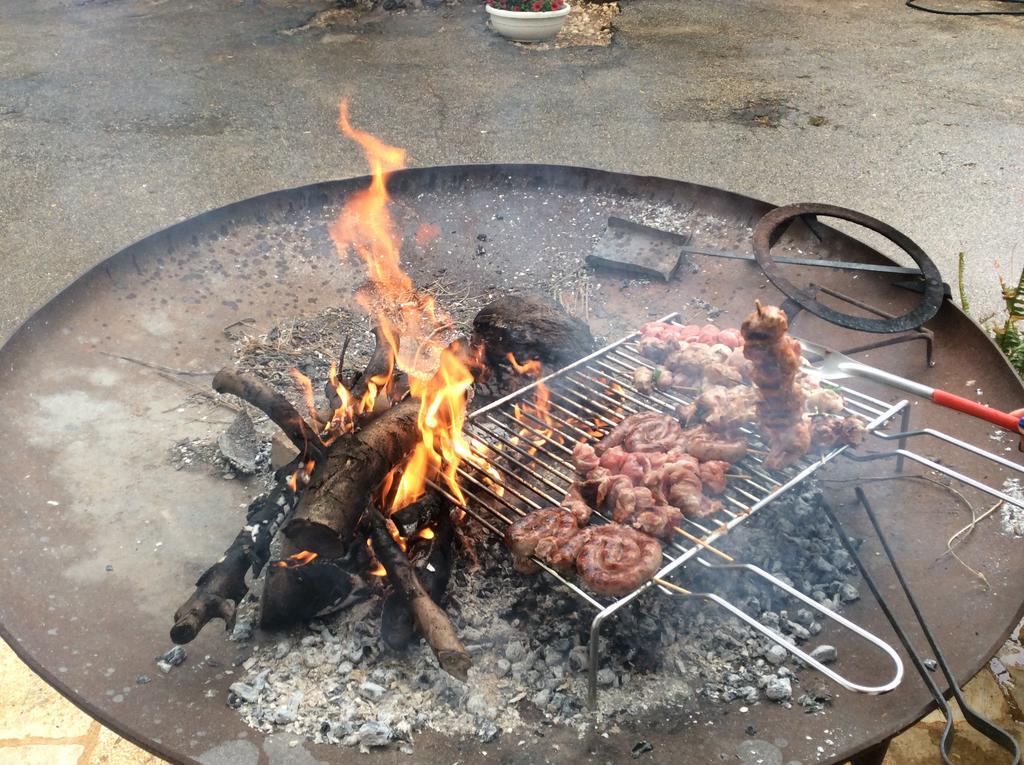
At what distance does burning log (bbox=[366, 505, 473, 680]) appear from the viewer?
8.70ft

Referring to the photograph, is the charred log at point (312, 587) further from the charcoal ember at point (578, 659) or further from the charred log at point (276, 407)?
the charcoal ember at point (578, 659)

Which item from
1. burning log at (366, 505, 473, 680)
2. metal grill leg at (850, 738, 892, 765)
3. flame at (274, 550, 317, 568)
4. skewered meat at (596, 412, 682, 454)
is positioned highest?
skewered meat at (596, 412, 682, 454)

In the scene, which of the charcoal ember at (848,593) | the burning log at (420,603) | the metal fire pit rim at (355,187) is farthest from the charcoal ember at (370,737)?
the metal fire pit rim at (355,187)

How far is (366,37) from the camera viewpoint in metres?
11.8

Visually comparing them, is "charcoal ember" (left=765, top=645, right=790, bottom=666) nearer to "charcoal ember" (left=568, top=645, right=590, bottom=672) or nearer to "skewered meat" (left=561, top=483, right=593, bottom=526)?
"charcoal ember" (left=568, top=645, right=590, bottom=672)

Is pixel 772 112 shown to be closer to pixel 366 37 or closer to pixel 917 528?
pixel 366 37

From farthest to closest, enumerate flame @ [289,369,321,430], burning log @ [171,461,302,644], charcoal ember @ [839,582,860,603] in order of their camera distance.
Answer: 1. flame @ [289,369,321,430]
2. charcoal ember @ [839,582,860,603]
3. burning log @ [171,461,302,644]

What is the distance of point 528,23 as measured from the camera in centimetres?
1120

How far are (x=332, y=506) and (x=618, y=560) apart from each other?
1.03 metres

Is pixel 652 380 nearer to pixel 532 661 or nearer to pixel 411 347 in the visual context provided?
pixel 532 661

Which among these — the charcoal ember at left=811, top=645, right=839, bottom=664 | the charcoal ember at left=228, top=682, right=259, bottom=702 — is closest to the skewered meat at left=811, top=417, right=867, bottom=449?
the charcoal ember at left=811, top=645, right=839, bottom=664

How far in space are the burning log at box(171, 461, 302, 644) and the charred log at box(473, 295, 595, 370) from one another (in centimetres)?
125

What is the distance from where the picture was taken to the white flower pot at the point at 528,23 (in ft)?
36.4

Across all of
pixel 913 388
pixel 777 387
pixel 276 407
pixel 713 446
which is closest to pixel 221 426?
pixel 276 407
